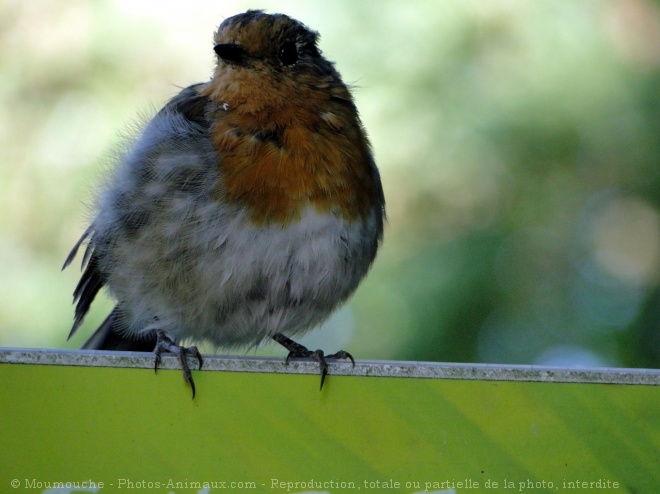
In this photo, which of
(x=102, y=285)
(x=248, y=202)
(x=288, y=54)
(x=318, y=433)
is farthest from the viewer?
(x=102, y=285)

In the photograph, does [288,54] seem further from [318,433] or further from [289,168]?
[318,433]

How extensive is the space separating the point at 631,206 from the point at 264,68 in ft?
7.60

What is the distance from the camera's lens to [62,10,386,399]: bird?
2.58 meters

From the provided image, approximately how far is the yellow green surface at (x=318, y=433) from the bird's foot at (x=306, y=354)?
0.04 m

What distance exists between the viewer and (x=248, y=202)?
2562 mm

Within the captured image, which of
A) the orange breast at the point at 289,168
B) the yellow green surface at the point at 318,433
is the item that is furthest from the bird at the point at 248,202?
the yellow green surface at the point at 318,433

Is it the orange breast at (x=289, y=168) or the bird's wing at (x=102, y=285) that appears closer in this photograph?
the orange breast at (x=289, y=168)

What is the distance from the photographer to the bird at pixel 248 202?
2582 millimetres

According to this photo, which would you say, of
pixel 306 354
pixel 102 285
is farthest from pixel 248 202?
pixel 102 285

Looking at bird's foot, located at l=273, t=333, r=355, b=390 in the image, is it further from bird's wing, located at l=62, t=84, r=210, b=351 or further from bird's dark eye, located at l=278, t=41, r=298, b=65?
bird's dark eye, located at l=278, t=41, r=298, b=65

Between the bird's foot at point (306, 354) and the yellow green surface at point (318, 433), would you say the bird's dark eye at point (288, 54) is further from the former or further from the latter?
the yellow green surface at point (318, 433)

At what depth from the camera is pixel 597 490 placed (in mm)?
1860

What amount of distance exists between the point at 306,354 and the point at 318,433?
2.53 feet

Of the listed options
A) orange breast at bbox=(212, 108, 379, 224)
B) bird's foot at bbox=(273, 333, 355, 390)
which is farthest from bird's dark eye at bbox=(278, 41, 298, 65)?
bird's foot at bbox=(273, 333, 355, 390)
